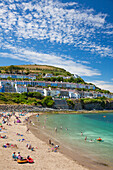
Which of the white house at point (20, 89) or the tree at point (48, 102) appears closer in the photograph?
the tree at point (48, 102)

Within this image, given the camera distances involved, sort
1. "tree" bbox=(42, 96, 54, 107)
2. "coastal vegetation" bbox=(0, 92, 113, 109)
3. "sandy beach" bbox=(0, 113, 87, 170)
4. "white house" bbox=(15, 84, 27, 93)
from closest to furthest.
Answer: "sandy beach" bbox=(0, 113, 87, 170), "coastal vegetation" bbox=(0, 92, 113, 109), "tree" bbox=(42, 96, 54, 107), "white house" bbox=(15, 84, 27, 93)

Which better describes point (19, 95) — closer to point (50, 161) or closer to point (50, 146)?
point (50, 146)

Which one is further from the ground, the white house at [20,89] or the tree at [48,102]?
the white house at [20,89]

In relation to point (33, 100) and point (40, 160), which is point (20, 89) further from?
point (40, 160)

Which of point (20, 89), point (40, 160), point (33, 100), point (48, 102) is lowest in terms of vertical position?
point (40, 160)

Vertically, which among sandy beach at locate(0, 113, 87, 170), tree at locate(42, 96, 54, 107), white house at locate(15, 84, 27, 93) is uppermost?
white house at locate(15, 84, 27, 93)

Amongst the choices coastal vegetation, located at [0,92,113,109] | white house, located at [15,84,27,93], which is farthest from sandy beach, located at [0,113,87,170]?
white house, located at [15,84,27,93]

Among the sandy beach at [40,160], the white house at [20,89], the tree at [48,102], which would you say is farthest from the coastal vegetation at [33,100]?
the sandy beach at [40,160]

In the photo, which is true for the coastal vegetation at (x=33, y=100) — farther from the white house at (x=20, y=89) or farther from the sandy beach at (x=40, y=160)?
the sandy beach at (x=40, y=160)

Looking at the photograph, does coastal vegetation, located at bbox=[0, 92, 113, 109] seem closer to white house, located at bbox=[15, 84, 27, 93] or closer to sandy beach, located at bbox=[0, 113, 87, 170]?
white house, located at bbox=[15, 84, 27, 93]

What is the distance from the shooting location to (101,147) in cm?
2028

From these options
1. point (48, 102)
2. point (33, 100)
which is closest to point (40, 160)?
point (48, 102)

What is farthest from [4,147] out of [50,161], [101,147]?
[101,147]

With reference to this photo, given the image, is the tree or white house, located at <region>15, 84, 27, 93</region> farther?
white house, located at <region>15, 84, 27, 93</region>
